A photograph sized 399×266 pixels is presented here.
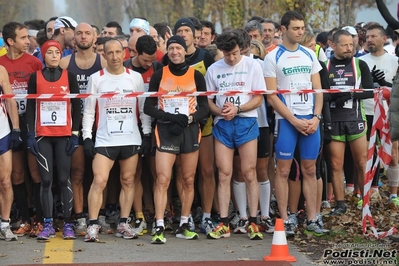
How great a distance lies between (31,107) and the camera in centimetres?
1144

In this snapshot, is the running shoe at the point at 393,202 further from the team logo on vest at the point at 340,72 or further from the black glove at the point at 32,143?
the black glove at the point at 32,143

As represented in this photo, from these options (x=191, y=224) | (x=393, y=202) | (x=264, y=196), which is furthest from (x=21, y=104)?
(x=393, y=202)

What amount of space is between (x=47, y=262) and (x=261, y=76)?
3.39 metres

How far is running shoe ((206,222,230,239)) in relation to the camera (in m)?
11.4

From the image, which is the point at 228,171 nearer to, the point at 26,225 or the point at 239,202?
the point at 239,202

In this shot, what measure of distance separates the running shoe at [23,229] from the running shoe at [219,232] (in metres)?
2.17

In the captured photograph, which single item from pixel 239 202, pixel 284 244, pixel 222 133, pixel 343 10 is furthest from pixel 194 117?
pixel 343 10

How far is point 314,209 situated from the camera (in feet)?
38.2

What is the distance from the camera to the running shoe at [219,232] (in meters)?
11.4

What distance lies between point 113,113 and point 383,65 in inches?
177

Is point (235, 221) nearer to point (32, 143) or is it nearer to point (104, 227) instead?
point (104, 227)

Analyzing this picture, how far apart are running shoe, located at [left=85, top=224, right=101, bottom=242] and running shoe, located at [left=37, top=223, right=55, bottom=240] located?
17.5 inches

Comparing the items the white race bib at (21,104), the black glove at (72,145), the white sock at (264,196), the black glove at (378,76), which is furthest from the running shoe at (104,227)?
the black glove at (378,76)

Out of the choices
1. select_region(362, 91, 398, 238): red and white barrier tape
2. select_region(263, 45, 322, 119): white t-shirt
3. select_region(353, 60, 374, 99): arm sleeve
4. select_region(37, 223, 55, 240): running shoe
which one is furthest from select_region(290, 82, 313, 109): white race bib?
select_region(37, 223, 55, 240): running shoe
